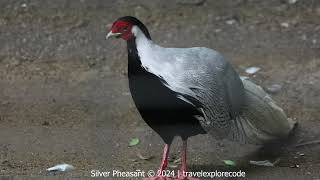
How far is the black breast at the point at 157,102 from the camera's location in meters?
2.55

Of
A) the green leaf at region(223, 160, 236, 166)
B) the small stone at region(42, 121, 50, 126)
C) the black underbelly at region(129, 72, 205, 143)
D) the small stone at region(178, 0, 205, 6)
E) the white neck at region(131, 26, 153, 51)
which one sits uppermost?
the small stone at region(178, 0, 205, 6)

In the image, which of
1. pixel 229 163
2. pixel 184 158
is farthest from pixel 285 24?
pixel 184 158

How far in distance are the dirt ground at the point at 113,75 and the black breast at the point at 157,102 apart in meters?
0.34

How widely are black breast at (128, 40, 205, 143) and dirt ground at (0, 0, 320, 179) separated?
0.34 metres

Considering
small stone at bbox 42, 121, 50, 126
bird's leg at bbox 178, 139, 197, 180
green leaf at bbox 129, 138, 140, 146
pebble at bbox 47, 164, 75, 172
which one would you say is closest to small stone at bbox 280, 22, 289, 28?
green leaf at bbox 129, 138, 140, 146

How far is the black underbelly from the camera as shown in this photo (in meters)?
2.55

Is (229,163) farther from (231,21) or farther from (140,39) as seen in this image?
(231,21)

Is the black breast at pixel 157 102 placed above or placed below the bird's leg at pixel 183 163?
above

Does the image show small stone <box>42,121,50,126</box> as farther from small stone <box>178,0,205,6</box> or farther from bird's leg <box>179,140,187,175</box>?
small stone <box>178,0,205,6</box>

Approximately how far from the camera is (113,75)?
3.85 metres

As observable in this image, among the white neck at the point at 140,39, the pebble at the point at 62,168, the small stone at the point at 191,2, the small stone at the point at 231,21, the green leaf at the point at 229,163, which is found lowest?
the green leaf at the point at 229,163

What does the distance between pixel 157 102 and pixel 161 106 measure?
0.02 m

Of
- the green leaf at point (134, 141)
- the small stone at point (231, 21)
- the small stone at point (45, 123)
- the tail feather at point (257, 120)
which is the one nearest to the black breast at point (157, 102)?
the tail feather at point (257, 120)

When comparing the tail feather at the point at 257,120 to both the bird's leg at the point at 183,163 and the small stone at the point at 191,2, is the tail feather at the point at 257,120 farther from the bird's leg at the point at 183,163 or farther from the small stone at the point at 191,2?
the small stone at the point at 191,2
